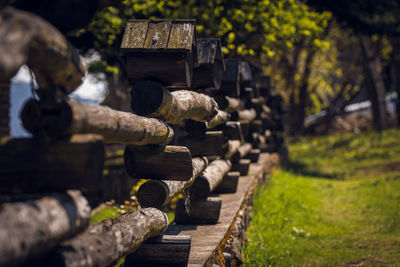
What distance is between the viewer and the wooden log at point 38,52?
1.52 m

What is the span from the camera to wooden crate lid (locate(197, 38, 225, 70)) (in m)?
4.48

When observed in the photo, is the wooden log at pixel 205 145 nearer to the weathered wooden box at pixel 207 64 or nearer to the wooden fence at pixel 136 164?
the wooden fence at pixel 136 164

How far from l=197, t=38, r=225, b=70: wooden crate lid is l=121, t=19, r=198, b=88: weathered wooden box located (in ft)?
3.23

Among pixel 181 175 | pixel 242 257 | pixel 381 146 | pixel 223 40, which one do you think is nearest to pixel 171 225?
pixel 242 257

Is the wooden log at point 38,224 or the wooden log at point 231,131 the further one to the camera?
the wooden log at point 231,131

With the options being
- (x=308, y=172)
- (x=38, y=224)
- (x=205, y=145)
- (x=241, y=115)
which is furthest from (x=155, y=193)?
(x=308, y=172)

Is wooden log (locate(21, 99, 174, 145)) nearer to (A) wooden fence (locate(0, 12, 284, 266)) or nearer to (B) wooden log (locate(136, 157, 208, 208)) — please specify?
(A) wooden fence (locate(0, 12, 284, 266))

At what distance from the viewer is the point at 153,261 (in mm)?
3078

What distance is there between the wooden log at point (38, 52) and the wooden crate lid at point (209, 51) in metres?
2.46

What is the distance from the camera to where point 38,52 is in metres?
1.74

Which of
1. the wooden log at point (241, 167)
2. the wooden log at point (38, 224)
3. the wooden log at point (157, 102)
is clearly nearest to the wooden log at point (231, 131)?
the wooden log at point (241, 167)

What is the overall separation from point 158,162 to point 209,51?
5.65 ft

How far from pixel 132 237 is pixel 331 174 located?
11183mm

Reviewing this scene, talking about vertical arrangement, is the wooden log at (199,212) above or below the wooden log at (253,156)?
above
